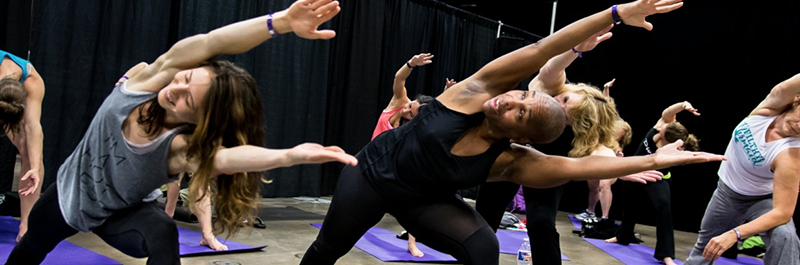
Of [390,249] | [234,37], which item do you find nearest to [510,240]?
[390,249]

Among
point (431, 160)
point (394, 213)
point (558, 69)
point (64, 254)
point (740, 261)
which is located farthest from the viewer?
point (740, 261)

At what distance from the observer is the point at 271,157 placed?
67.2 inches

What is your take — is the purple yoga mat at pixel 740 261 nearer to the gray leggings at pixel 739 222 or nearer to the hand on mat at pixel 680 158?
the gray leggings at pixel 739 222

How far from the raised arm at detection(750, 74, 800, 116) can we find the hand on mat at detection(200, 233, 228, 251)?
3095 millimetres

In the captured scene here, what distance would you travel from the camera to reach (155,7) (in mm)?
5637

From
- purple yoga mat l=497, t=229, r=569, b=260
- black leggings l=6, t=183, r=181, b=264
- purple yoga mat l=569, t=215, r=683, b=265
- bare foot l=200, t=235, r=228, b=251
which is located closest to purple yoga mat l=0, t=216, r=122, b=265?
bare foot l=200, t=235, r=228, b=251

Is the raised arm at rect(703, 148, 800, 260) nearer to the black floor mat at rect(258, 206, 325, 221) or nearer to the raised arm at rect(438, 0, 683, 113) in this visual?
the raised arm at rect(438, 0, 683, 113)

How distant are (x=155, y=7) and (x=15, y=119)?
2988 mm

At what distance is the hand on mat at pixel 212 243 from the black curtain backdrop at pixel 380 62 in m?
2.09

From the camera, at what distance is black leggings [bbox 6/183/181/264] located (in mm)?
1872

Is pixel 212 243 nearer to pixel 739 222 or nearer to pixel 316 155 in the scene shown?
pixel 316 155

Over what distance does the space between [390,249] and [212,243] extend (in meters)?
1.28

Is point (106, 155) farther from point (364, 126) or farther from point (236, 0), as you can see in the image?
point (364, 126)

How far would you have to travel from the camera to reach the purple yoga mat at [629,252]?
16.9 ft
